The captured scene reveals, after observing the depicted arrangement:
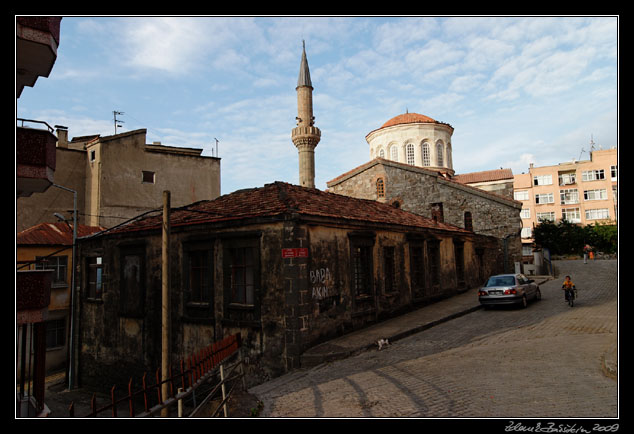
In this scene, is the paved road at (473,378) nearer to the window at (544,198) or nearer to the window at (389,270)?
the window at (389,270)

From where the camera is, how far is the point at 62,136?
30109 mm

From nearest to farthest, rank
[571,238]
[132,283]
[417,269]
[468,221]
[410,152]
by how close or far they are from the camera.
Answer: [132,283], [417,269], [468,221], [410,152], [571,238]

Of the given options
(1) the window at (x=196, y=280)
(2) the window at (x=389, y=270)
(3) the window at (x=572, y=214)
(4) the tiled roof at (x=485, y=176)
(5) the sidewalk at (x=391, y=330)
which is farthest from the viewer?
(3) the window at (x=572, y=214)

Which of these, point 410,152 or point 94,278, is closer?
point 94,278

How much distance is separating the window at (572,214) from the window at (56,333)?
5662 cm

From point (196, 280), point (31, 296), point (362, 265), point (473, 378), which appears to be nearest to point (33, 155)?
point (31, 296)

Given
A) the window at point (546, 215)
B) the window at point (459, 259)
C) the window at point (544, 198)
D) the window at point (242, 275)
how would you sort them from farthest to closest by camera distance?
the window at point (544, 198) < the window at point (546, 215) < the window at point (459, 259) < the window at point (242, 275)

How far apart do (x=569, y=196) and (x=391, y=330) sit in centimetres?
5322

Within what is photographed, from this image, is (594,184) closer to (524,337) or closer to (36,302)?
(524,337)

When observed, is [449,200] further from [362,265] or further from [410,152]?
[410,152]

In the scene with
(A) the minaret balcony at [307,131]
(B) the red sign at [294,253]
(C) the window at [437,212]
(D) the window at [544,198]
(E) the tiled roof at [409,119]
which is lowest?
(B) the red sign at [294,253]

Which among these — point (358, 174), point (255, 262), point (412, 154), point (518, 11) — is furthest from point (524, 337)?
point (412, 154)

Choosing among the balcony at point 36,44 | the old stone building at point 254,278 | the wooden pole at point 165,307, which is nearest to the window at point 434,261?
the old stone building at point 254,278

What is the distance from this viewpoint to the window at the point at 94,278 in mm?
17359
